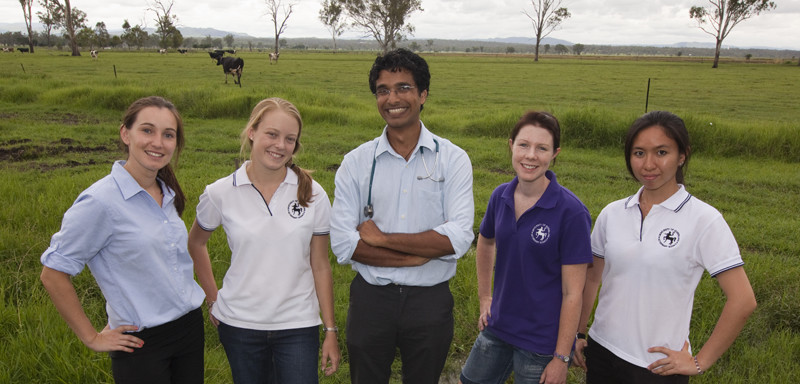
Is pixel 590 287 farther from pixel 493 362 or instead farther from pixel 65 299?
pixel 65 299

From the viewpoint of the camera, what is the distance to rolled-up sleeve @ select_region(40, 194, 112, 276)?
2.00 m

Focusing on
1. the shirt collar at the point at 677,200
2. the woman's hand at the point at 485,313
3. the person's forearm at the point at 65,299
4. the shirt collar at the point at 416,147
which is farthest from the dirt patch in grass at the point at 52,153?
the shirt collar at the point at 677,200

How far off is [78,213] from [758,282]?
16.6 ft

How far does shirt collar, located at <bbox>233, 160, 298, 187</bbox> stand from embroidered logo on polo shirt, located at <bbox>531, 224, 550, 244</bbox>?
44.7 inches

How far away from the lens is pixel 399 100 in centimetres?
241

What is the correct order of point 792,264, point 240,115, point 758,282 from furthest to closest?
point 240,115 → point 792,264 → point 758,282

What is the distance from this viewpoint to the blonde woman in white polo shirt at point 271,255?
2.35 metres

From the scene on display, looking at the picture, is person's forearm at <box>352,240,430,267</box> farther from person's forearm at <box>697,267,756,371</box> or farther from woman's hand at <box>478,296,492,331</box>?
person's forearm at <box>697,267,756,371</box>

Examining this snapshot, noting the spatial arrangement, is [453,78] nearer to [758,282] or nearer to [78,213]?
[758,282]

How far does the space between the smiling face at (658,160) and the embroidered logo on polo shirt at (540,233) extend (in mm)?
466

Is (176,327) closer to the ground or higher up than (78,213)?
closer to the ground

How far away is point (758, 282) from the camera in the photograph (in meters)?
4.45

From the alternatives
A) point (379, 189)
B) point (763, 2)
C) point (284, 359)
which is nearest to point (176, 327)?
point (284, 359)

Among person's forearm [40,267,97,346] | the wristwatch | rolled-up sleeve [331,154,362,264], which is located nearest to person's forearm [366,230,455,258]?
rolled-up sleeve [331,154,362,264]
